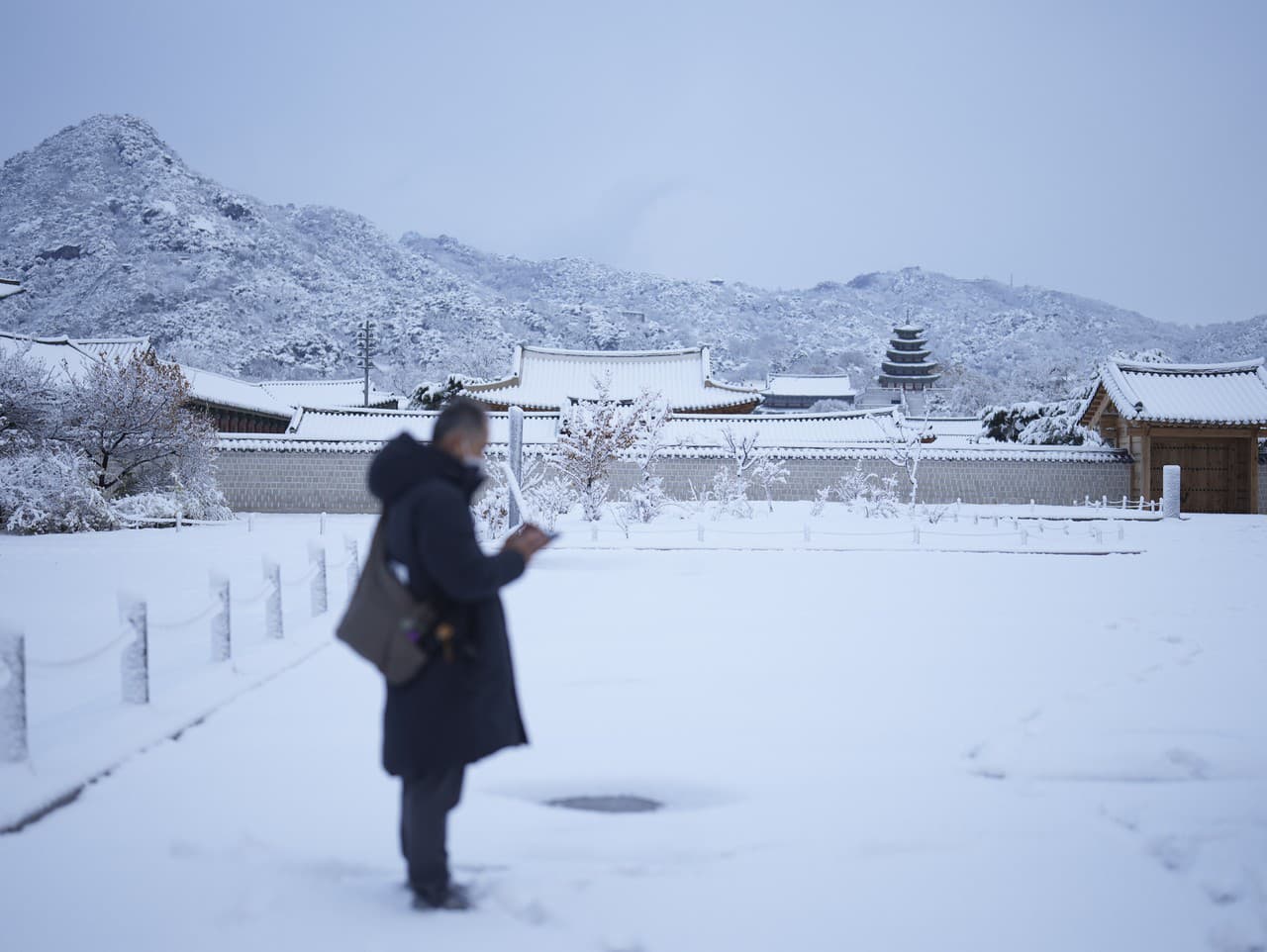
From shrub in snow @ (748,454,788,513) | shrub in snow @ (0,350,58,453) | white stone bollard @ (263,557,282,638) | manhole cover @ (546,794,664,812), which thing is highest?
shrub in snow @ (0,350,58,453)

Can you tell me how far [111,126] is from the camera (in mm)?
110250

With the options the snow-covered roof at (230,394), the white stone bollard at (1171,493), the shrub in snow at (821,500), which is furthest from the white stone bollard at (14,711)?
the snow-covered roof at (230,394)

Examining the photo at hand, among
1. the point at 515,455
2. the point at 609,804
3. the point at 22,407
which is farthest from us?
the point at 22,407

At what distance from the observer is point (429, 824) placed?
2.57m

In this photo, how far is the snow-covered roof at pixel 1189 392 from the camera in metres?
23.4

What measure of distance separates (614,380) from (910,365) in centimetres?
4493

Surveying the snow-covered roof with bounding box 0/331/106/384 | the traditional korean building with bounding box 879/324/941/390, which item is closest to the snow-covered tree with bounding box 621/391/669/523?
the snow-covered roof with bounding box 0/331/106/384

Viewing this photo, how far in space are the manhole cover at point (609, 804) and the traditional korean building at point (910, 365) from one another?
70931mm

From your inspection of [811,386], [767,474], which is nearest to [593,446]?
[767,474]

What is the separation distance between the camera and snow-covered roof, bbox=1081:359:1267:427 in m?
23.4

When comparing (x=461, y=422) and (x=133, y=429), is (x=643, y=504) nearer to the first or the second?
(x=133, y=429)

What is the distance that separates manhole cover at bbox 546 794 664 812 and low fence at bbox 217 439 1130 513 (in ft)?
68.6

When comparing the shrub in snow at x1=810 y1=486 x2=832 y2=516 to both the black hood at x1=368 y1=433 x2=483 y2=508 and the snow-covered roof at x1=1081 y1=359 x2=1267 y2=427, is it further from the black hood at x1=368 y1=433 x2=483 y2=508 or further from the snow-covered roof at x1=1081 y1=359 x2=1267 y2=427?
the black hood at x1=368 y1=433 x2=483 y2=508

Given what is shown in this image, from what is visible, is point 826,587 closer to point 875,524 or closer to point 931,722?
point 931,722
